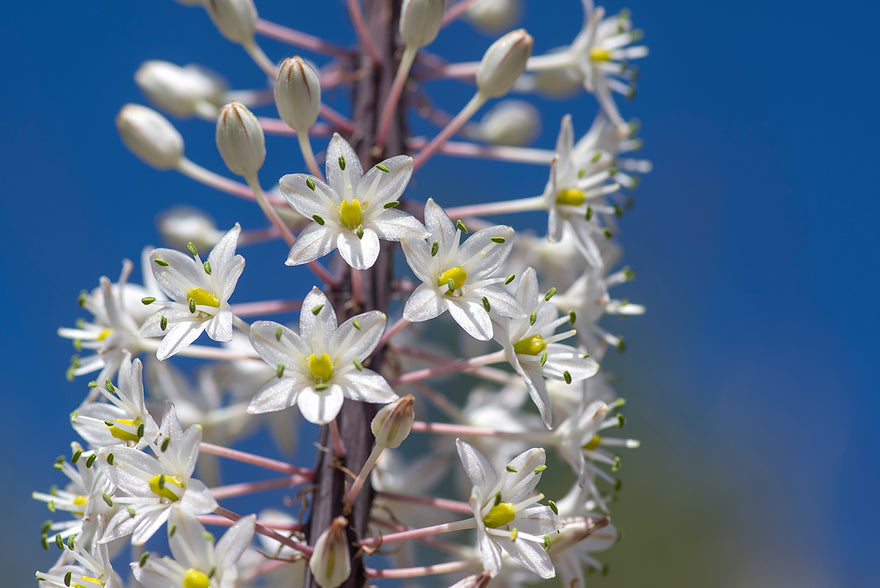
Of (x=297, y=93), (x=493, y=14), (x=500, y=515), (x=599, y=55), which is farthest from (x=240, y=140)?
(x=493, y=14)

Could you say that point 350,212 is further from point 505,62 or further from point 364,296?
point 505,62

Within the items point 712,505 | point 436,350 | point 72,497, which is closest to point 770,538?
point 712,505

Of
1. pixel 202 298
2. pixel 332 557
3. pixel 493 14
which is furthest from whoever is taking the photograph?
pixel 493 14

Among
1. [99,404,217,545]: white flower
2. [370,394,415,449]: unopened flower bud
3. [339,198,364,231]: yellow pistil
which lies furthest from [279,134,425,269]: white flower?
[99,404,217,545]: white flower

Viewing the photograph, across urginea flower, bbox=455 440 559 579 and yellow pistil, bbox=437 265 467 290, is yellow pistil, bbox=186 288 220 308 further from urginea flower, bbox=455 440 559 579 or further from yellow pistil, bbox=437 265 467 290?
urginea flower, bbox=455 440 559 579

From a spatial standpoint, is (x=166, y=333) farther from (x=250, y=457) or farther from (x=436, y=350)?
(x=436, y=350)

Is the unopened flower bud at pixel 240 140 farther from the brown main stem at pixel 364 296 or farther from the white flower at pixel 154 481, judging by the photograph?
the white flower at pixel 154 481
